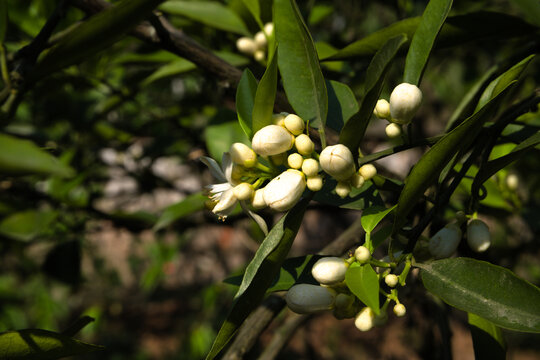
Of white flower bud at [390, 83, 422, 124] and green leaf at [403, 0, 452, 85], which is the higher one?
green leaf at [403, 0, 452, 85]

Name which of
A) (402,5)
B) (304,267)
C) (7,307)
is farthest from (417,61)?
(7,307)

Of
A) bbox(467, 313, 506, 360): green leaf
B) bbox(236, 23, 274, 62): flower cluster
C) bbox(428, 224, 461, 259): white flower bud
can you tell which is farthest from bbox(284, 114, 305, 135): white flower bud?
bbox(236, 23, 274, 62): flower cluster

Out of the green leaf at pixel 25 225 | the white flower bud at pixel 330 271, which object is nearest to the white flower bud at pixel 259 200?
the white flower bud at pixel 330 271

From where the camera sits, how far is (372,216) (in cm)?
58

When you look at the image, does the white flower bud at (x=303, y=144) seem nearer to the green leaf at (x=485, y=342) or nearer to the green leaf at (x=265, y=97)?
the green leaf at (x=265, y=97)

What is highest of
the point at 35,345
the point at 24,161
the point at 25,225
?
the point at 24,161

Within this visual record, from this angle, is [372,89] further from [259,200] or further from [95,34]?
[95,34]

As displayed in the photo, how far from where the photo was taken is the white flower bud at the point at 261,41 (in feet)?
3.37

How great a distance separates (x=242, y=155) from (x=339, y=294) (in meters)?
0.22

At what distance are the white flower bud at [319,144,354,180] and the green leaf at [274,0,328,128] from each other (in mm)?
Result: 77

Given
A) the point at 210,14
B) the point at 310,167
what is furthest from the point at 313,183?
the point at 210,14

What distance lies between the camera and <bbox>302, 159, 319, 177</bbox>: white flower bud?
575 mm

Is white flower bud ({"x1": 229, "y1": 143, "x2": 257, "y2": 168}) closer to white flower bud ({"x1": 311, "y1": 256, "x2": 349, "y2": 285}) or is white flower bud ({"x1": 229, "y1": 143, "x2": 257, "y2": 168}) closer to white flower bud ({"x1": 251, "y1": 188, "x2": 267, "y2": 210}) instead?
white flower bud ({"x1": 251, "y1": 188, "x2": 267, "y2": 210})

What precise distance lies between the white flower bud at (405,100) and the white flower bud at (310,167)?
0.40 feet
